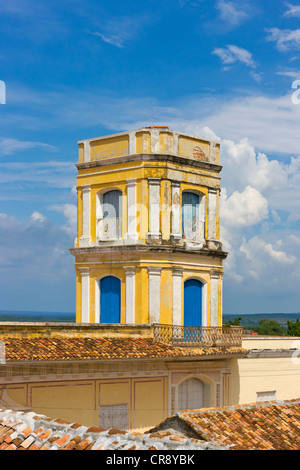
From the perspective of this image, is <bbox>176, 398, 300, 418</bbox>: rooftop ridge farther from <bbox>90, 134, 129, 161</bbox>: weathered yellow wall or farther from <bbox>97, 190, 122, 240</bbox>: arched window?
<bbox>90, 134, 129, 161</bbox>: weathered yellow wall

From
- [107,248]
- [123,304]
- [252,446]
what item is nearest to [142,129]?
[107,248]

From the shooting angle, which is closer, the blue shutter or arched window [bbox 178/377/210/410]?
arched window [bbox 178/377/210/410]

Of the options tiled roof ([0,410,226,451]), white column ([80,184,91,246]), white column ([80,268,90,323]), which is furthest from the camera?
white column ([80,184,91,246])

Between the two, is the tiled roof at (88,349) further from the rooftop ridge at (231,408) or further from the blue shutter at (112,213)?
the blue shutter at (112,213)

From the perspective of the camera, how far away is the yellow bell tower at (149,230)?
24.4 metres

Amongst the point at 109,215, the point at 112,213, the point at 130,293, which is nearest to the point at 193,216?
the point at 112,213

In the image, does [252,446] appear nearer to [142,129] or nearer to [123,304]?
[123,304]

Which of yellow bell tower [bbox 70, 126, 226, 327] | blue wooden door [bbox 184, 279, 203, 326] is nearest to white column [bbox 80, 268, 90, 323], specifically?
yellow bell tower [bbox 70, 126, 226, 327]

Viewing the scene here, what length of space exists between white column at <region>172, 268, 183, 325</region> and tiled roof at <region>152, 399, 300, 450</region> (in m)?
7.25

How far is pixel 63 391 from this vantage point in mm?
19844

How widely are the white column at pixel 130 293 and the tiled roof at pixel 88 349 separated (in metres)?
1.95

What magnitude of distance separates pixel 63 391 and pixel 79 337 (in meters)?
1.68

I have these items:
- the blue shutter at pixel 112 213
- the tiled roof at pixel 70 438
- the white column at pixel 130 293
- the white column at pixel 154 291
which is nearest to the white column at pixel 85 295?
the blue shutter at pixel 112 213

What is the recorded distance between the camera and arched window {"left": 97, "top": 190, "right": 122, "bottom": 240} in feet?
83.2
